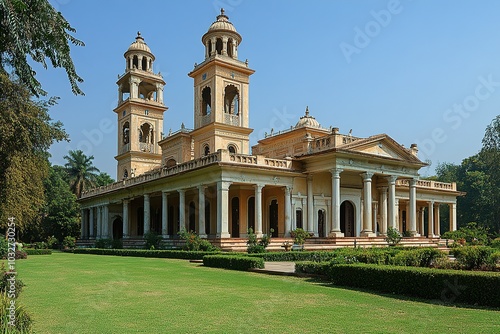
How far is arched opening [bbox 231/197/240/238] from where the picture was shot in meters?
35.8

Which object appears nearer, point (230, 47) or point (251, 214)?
point (251, 214)

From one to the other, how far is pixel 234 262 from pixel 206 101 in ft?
81.4

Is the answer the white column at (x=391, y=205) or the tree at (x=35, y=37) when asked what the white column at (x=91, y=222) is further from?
the tree at (x=35, y=37)

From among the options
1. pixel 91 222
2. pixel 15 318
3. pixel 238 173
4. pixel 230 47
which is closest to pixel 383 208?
pixel 238 173

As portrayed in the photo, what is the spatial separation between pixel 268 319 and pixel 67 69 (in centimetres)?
593

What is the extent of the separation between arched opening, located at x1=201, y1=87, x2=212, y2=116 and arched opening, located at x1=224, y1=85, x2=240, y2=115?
1.41 metres

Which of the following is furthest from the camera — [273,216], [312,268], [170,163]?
[170,163]

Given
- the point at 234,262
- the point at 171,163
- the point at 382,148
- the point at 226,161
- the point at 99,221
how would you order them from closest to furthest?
the point at 234,262 < the point at 226,161 < the point at 382,148 < the point at 171,163 < the point at 99,221

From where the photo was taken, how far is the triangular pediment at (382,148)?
33.2 metres

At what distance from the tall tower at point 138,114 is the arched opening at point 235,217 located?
17566mm

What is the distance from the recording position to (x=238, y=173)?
3139 cm

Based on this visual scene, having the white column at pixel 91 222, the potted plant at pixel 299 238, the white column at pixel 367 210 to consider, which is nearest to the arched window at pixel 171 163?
the white column at pixel 91 222

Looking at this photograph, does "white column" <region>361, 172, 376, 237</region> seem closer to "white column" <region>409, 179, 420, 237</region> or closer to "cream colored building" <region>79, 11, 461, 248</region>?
"cream colored building" <region>79, 11, 461, 248</region>

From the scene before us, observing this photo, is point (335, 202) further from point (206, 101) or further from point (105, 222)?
point (105, 222)
